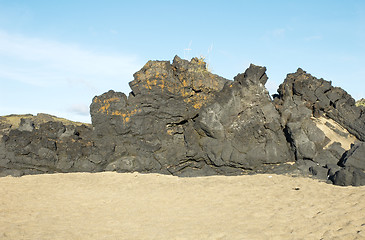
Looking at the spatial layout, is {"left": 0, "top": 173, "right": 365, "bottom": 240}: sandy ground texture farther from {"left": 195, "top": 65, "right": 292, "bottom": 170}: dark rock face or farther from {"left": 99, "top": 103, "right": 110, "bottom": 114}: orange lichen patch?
{"left": 99, "top": 103, "right": 110, "bottom": 114}: orange lichen patch

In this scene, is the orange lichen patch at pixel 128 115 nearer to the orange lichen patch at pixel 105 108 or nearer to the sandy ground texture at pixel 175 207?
the orange lichen patch at pixel 105 108

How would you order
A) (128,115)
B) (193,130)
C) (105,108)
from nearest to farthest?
(193,130), (128,115), (105,108)

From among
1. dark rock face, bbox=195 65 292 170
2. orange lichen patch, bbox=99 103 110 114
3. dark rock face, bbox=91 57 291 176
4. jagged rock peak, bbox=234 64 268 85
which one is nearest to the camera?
dark rock face, bbox=195 65 292 170

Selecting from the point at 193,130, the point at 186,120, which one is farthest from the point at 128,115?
the point at 193,130

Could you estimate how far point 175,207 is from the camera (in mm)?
12273

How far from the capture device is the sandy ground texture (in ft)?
31.1

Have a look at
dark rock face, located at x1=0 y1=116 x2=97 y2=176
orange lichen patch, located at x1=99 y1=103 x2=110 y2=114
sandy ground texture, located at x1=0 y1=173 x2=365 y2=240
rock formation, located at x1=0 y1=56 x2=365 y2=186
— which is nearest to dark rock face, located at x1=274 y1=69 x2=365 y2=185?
rock formation, located at x1=0 y1=56 x2=365 y2=186

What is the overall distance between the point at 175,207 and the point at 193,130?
233 inches

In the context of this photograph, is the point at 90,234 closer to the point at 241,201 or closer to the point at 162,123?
the point at 241,201

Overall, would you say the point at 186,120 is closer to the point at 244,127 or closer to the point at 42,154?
the point at 244,127

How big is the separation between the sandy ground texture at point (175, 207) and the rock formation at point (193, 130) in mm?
1151

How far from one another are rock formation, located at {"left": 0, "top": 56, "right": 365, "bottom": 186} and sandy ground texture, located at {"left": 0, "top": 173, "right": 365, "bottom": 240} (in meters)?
1.15

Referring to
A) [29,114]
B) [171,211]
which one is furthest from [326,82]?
[29,114]

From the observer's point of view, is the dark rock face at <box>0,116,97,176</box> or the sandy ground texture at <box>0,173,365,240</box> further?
the dark rock face at <box>0,116,97,176</box>
